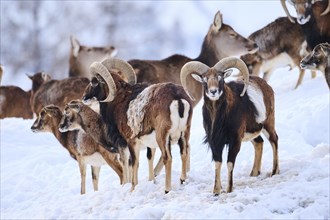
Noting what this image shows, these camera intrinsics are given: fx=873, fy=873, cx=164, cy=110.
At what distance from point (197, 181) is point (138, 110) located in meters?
1.35

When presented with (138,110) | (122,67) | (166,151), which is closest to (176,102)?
(166,151)

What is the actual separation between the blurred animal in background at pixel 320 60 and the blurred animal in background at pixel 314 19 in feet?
8.87

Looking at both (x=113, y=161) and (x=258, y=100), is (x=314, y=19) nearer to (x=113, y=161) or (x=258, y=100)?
(x=258, y=100)

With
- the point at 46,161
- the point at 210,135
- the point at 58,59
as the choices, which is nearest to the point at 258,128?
the point at 210,135

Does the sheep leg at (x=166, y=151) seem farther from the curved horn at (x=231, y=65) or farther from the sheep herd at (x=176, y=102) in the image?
the curved horn at (x=231, y=65)

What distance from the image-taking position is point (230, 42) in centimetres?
1772

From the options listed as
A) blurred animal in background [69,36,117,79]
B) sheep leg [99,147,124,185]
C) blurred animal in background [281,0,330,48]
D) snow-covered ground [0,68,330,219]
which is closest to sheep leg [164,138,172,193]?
snow-covered ground [0,68,330,219]

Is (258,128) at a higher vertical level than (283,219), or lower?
higher

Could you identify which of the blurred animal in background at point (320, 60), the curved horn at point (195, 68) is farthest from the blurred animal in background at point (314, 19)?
the curved horn at point (195, 68)

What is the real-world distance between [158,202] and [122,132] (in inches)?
78.3

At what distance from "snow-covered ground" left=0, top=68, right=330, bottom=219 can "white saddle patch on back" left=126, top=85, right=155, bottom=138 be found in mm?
834

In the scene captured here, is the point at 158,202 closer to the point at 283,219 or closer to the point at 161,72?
the point at 283,219

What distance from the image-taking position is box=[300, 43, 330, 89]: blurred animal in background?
14055mm

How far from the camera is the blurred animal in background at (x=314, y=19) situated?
55.3 ft
